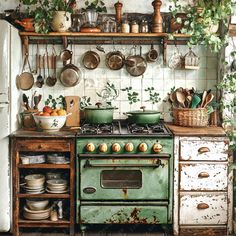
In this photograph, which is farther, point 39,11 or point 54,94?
point 54,94

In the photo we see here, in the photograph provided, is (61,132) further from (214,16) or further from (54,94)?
(214,16)

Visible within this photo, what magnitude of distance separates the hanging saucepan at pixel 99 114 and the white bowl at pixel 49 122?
0.88ft

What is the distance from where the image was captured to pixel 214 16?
375 cm

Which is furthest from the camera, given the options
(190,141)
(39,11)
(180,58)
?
(180,58)

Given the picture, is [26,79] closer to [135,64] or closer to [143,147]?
[135,64]

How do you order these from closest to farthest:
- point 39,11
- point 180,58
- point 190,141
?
1. point 190,141
2. point 39,11
3. point 180,58

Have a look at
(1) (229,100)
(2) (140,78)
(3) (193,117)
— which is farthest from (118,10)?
(1) (229,100)

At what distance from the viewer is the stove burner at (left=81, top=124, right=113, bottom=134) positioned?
145 inches

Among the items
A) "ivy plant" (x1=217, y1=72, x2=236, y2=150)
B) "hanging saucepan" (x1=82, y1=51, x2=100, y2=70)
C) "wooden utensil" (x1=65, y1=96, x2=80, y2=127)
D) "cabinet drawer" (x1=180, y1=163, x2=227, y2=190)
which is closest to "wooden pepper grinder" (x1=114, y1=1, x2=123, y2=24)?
"hanging saucepan" (x1=82, y1=51, x2=100, y2=70)

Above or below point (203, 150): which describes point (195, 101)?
above

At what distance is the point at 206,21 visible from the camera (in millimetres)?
3736

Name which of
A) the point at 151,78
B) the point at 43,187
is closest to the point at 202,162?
the point at 151,78

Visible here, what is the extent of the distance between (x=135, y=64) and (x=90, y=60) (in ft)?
1.39

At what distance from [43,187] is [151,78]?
1.44 m
